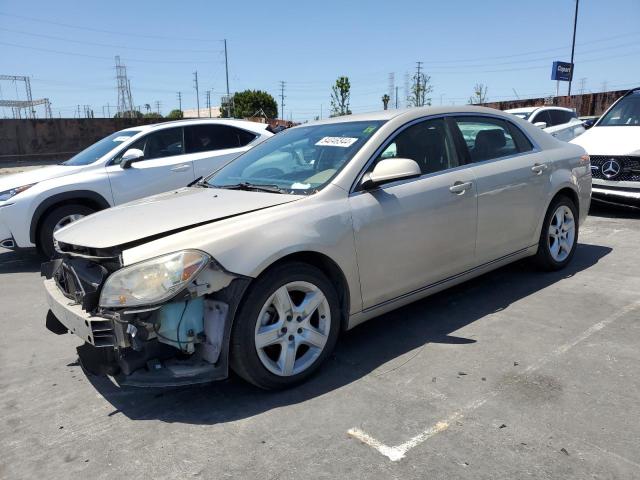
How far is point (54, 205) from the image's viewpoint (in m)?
6.75

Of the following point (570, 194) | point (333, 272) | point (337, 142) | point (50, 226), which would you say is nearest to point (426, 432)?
point (333, 272)

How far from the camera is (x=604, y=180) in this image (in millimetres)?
7688

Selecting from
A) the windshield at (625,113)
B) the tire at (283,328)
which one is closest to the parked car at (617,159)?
the windshield at (625,113)

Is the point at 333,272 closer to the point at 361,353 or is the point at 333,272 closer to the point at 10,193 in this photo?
the point at 361,353

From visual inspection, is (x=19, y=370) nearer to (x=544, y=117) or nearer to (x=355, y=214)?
(x=355, y=214)

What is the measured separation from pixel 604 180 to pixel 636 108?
5.65ft

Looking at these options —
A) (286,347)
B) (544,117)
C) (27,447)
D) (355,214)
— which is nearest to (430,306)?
(355,214)

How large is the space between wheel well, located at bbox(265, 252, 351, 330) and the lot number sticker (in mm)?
937

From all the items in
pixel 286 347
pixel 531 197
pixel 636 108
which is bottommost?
pixel 286 347

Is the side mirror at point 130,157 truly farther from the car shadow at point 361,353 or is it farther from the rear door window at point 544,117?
the rear door window at point 544,117

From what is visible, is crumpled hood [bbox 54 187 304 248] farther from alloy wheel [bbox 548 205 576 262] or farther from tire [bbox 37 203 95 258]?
tire [bbox 37 203 95 258]

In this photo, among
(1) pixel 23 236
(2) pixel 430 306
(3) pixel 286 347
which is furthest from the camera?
(1) pixel 23 236

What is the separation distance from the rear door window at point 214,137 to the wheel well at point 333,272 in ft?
16.7

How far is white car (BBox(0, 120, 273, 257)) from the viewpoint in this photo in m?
6.53
